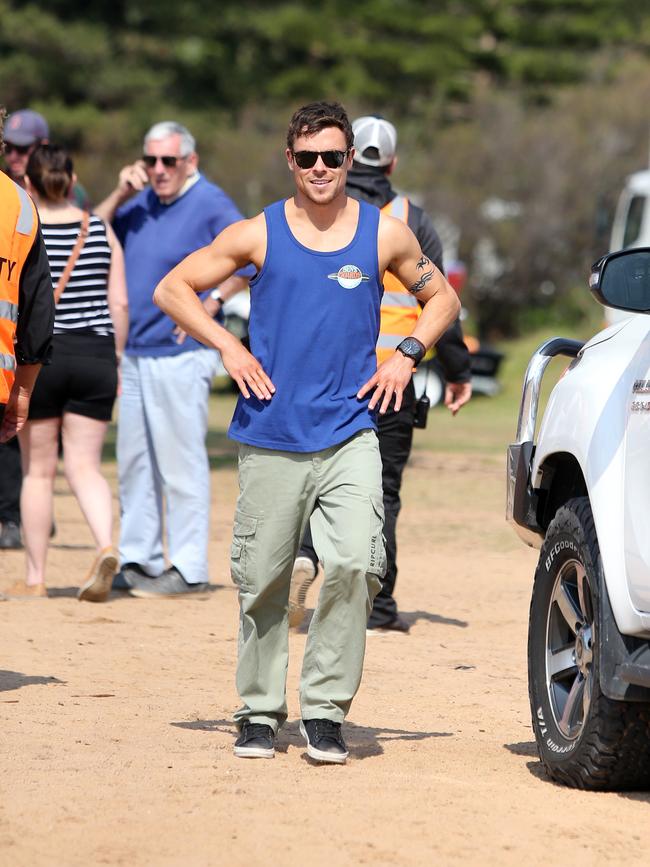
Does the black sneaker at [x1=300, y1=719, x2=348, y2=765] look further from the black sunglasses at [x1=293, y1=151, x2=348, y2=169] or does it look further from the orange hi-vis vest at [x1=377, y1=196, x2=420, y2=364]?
the orange hi-vis vest at [x1=377, y1=196, x2=420, y2=364]

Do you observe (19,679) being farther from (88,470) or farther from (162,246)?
(162,246)

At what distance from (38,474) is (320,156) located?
3.58 metres

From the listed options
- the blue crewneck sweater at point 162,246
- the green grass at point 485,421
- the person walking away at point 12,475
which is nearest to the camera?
the blue crewneck sweater at point 162,246

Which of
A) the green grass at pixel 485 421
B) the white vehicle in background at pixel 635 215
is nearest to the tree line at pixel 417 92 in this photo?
the green grass at pixel 485 421

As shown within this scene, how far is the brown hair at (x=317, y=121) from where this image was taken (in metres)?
5.48

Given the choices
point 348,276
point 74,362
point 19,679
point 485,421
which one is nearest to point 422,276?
point 348,276

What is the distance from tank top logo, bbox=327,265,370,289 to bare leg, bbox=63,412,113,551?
11.4ft

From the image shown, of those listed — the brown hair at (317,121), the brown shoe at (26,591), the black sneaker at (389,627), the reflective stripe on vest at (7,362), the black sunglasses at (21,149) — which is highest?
the black sunglasses at (21,149)

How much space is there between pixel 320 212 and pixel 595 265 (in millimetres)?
908

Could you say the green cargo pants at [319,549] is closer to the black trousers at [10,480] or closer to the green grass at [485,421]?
the black trousers at [10,480]

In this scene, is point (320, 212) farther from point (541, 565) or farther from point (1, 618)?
point (1, 618)

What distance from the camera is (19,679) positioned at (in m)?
6.84

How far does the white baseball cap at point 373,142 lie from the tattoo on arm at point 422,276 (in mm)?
2225

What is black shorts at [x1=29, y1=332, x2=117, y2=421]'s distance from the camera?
853 cm
